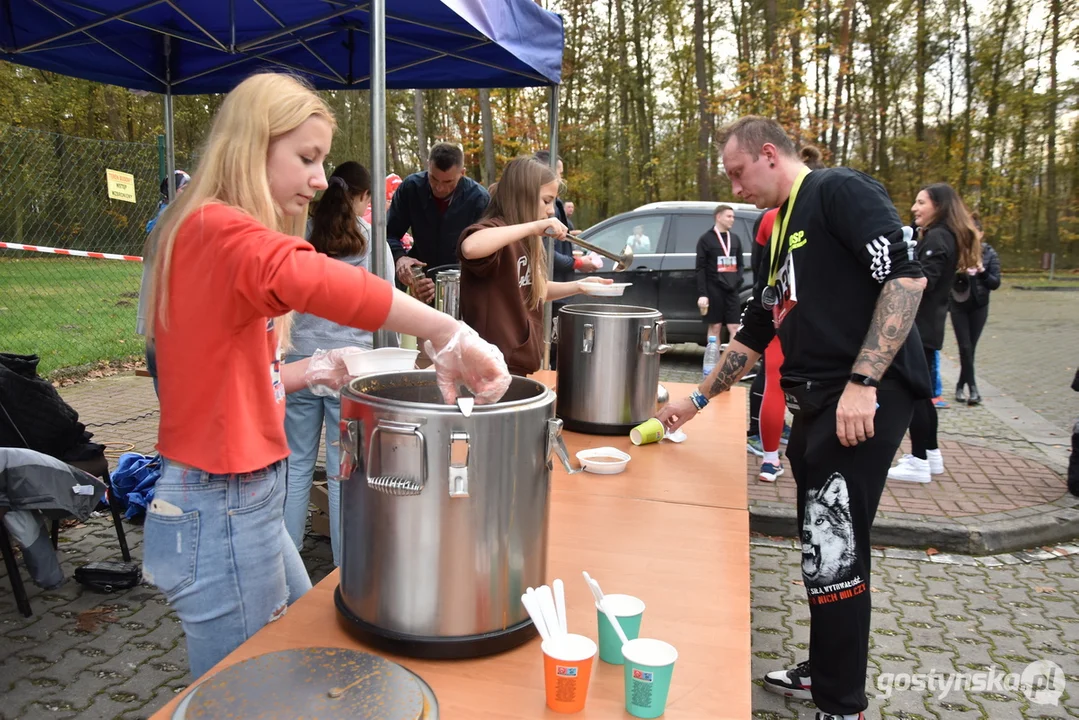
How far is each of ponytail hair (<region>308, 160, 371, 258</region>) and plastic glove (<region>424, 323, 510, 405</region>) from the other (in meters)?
1.88

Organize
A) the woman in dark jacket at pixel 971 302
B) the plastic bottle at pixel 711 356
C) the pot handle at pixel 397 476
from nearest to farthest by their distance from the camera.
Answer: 1. the pot handle at pixel 397 476
2. the woman in dark jacket at pixel 971 302
3. the plastic bottle at pixel 711 356

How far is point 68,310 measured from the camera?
963 centimetres

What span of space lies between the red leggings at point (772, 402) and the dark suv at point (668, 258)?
3.87 m

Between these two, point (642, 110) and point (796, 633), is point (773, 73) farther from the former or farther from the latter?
point (796, 633)

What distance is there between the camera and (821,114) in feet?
76.9

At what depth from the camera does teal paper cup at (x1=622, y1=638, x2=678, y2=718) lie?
1185 millimetres

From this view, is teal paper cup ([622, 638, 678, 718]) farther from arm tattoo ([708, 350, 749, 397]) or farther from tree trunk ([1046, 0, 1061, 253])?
tree trunk ([1046, 0, 1061, 253])

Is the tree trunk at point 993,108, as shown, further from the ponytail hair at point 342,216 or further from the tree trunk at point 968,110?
the ponytail hair at point 342,216

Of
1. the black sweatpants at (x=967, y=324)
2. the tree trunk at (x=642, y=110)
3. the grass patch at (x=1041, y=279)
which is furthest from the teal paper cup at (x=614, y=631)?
the grass patch at (x=1041, y=279)

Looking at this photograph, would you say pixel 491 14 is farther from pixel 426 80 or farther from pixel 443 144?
pixel 426 80

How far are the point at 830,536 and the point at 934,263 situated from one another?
3326mm

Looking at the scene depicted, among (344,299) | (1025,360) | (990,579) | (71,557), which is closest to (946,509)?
(990,579)

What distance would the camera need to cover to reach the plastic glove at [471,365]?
1.26m

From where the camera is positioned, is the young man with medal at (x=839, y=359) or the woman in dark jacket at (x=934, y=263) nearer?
the young man with medal at (x=839, y=359)
